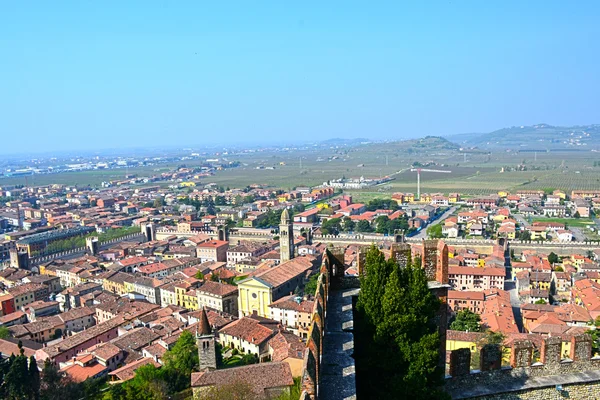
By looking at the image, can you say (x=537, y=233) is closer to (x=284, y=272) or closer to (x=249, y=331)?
(x=284, y=272)

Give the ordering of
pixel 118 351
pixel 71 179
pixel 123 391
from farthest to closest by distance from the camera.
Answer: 1. pixel 71 179
2. pixel 118 351
3. pixel 123 391

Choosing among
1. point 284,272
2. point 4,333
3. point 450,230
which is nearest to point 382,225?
point 450,230

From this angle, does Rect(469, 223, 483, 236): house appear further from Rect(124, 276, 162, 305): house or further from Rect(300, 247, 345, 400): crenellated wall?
Rect(300, 247, 345, 400): crenellated wall

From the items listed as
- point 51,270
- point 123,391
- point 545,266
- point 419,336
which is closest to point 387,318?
point 419,336

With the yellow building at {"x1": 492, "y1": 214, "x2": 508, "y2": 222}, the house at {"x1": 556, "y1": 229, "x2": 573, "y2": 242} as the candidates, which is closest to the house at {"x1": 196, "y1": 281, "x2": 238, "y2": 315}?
the house at {"x1": 556, "y1": 229, "x2": 573, "y2": 242}

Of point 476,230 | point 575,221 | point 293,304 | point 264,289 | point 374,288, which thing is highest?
point 374,288

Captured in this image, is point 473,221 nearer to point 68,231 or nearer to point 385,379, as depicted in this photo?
point 68,231
